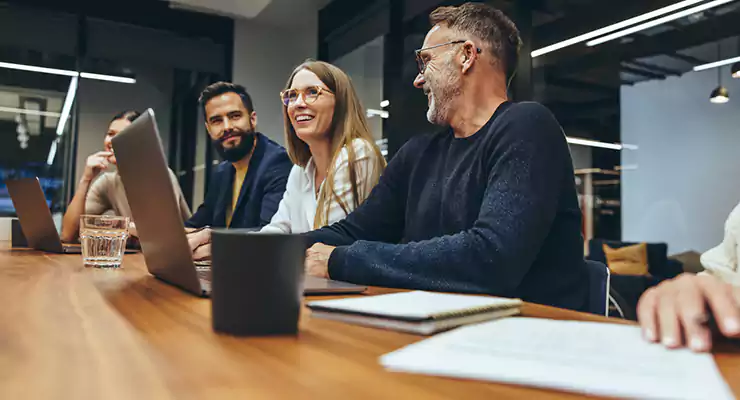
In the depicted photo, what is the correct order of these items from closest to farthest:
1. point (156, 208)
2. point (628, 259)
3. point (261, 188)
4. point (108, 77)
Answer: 1. point (156, 208)
2. point (261, 188)
3. point (628, 259)
4. point (108, 77)

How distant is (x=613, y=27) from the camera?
351 cm

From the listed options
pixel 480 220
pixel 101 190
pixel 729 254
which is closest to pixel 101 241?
pixel 480 220

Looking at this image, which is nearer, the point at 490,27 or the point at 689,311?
the point at 689,311

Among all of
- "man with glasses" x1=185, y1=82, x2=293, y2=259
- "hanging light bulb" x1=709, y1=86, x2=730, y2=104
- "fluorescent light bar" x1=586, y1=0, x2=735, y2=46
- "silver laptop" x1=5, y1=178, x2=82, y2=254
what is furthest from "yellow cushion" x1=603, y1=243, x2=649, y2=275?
"silver laptop" x1=5, y1=178, x2=82, y2=254

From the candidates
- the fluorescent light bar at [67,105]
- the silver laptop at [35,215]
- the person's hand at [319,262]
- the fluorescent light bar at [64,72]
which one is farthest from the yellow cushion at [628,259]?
the fluorescent light bar at [67,105]

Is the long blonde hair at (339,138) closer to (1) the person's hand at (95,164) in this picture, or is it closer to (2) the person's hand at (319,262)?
(2) the person's hand at (319,262)

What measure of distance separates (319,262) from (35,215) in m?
1.04

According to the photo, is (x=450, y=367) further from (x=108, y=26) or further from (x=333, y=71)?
(x=108, y=26)

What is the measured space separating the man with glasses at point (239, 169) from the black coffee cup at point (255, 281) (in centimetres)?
195

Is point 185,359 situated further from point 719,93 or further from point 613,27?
point 719,93

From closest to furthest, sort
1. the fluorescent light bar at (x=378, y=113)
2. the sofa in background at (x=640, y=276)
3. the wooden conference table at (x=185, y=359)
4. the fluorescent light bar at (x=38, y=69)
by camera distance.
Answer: the wooden conference table at (x=185, y=359) → the sofa in background at (x=640, y=276) → the fluorescent light bar at (x=378, y=113) → the fluorescent light bar at (x=38, y=69)

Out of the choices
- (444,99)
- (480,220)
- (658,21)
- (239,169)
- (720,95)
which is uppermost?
(658,21)

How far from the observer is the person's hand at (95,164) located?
9.70ft

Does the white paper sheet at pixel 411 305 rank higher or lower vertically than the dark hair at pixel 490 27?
lower
